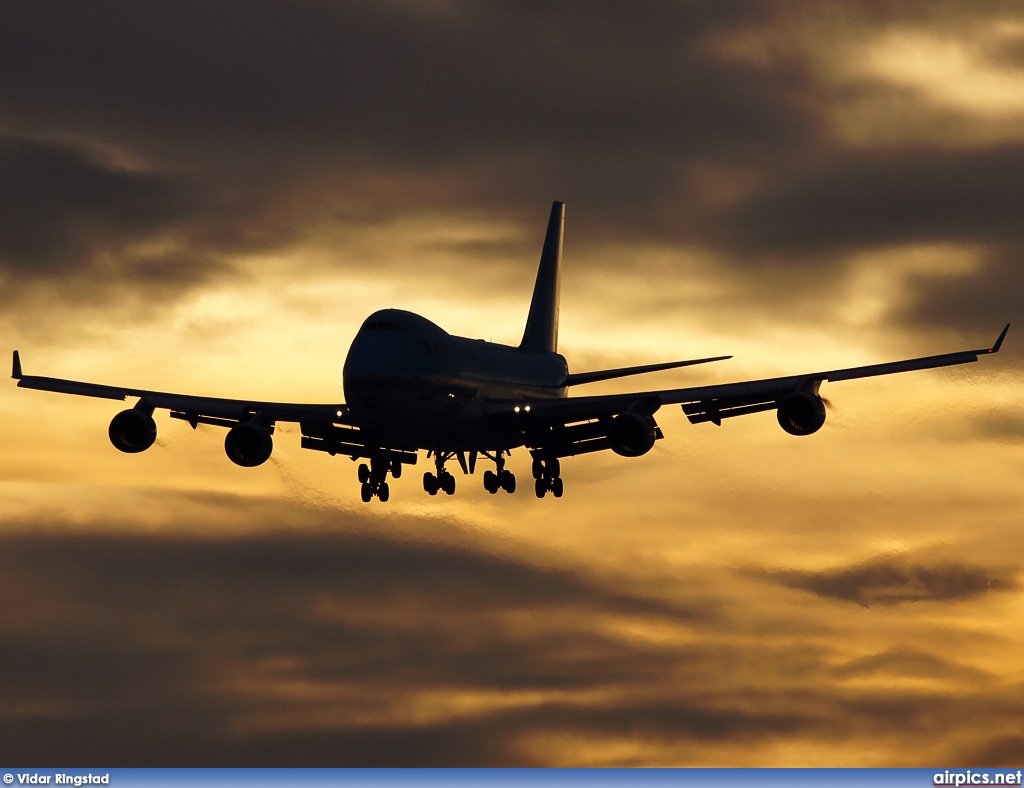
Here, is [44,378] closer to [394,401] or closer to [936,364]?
[394,401]

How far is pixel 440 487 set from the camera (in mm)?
82500

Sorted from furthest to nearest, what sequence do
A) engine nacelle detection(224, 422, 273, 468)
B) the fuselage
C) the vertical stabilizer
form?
the vertical stabilizer < engine nacelle detection(224, 422, 273, 468) < the fuselage

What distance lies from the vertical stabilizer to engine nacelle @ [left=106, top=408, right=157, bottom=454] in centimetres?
2854

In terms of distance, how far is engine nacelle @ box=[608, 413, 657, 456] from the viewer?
72000mm

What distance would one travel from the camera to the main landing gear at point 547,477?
81500 millimetres

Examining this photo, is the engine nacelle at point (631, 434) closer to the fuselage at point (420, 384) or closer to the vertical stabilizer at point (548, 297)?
the fuselage at point (420, 384)

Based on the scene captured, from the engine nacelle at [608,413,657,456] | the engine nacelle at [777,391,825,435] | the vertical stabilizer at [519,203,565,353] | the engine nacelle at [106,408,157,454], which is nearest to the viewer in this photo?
the engine nacelle at [777,391,825,435]

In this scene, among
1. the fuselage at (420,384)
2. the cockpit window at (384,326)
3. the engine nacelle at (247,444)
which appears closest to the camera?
the fuselage at (420,384)

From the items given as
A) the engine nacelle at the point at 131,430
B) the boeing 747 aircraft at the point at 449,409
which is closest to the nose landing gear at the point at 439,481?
the boeing 747 aircraft at the point at 449,409

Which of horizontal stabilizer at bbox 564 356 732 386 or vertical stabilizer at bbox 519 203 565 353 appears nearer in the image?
→ horizontal stabilizer at bbox 564 356 732 386

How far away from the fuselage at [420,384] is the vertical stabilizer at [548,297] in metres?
19.6

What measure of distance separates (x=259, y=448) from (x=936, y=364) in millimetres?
31682

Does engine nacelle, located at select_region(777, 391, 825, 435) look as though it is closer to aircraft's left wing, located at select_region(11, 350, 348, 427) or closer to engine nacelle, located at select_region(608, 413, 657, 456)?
engine nacelle, located at select_region(608, 413, 657, 456)

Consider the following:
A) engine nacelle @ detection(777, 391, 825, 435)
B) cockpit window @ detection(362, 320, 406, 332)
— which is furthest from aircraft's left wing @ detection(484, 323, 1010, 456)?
cockpit window @ detection(362, 320, 406, 332)
